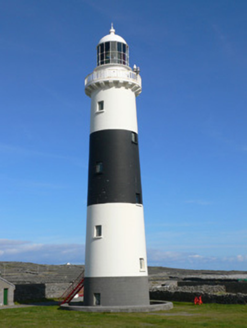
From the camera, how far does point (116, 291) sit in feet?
89.2

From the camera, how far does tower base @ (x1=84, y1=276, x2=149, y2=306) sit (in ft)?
89.2

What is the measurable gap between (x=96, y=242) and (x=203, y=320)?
924 centimetres

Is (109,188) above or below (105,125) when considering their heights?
below

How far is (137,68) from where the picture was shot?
31.8 meters

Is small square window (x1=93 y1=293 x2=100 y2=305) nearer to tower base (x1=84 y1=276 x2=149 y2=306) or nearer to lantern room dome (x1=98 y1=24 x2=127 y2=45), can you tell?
tower base (x1=84 y1=276 x2=149 y2=306)

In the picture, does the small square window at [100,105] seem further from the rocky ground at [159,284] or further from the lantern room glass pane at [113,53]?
the rocky ground at [159,284]

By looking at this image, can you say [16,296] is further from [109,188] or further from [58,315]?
[109,188]

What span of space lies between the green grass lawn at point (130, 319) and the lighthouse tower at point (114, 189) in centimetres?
247

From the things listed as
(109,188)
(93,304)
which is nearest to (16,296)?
(93,304)

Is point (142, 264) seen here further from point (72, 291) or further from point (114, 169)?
point (72, 291)

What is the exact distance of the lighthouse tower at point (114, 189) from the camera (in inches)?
1088

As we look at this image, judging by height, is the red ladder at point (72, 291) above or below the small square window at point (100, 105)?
below

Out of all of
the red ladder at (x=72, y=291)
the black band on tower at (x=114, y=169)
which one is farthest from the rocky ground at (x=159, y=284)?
the black band on tower at (x=114, y=169)

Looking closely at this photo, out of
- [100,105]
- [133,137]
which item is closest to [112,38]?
[100,105]
